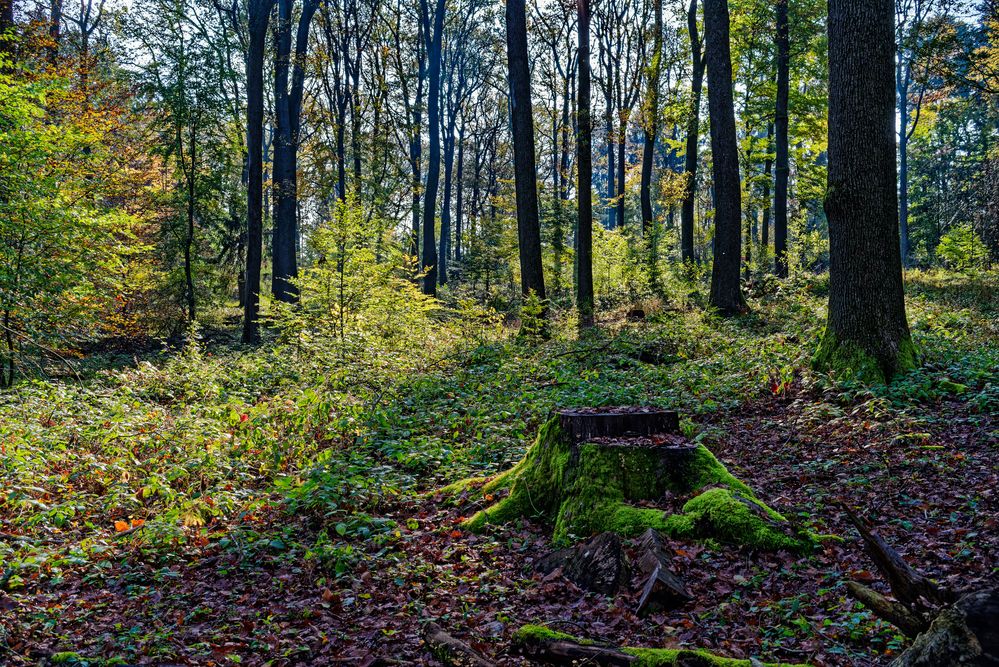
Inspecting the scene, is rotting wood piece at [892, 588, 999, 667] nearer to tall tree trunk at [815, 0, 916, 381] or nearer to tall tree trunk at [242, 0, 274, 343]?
tall tree trunk at [815, 0, 916, 381]

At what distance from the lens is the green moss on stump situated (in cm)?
724

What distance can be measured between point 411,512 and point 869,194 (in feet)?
21.7

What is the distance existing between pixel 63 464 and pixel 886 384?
9.36 meters

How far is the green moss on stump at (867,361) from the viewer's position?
23.8 feet

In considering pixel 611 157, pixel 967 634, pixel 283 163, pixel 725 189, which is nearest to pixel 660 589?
pixel 967 634

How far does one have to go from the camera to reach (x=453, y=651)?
333cm

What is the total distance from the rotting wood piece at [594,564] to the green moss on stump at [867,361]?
470cm

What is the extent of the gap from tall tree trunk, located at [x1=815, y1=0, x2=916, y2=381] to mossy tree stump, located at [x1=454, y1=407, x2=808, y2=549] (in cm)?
361

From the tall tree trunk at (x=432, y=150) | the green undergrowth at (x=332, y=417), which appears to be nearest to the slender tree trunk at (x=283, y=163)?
the green undergrowth at (x=332, y=417)

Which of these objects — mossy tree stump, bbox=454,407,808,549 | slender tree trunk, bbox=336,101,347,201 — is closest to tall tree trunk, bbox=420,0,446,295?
slender tree trunk, bbox=336,101,347,201

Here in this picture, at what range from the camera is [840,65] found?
25.0ft

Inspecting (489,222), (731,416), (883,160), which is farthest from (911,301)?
(489,222)

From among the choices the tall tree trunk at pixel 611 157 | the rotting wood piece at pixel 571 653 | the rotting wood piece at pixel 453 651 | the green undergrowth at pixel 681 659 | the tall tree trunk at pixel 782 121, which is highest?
the tall tree trunk at pixel 611 157

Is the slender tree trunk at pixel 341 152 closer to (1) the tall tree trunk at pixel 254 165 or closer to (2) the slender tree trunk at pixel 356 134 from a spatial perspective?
(2) the slender tree trunk at pixel 356 134
